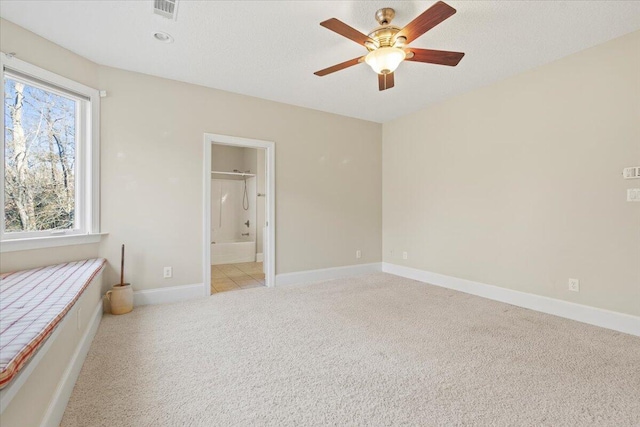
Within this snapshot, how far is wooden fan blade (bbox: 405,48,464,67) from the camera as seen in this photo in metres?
2.22

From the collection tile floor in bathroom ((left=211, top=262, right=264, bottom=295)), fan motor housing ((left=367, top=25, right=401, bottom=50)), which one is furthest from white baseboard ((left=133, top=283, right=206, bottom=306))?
fan motor housing ((left=367, top=25, right=401, bottom=50))

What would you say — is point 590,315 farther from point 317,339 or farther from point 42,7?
point 42,7

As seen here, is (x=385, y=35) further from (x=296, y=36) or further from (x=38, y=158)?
(x=38, y=158)

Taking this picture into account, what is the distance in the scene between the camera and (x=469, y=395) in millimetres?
1711

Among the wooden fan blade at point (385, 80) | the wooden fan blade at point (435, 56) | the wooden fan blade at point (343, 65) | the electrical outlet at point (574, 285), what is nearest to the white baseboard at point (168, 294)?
the wooden fan blade at point (343, 65)

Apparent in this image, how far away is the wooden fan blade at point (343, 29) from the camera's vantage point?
73.0 inches

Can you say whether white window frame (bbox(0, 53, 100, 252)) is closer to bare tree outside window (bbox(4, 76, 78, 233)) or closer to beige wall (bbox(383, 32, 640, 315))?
bare tree outside window (bbox(4, 76, 78, 233))

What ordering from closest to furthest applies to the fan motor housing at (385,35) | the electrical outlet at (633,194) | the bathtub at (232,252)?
the fan motor housing at (385,35) → the electrical outlet at (633,194) → the bathtub at (232,252)

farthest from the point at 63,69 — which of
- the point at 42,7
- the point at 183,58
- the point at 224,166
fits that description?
the point at 224,166

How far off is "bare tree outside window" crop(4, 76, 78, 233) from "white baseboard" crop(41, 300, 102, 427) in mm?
1075

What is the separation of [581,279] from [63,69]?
17.3 ft

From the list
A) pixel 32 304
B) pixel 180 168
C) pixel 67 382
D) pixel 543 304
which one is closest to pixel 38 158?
pixel 180 168

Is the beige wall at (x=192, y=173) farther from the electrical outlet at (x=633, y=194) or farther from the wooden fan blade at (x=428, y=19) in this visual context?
the electrical outlet at (x=633, y=194)

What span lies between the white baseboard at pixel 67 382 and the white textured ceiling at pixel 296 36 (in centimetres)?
245
